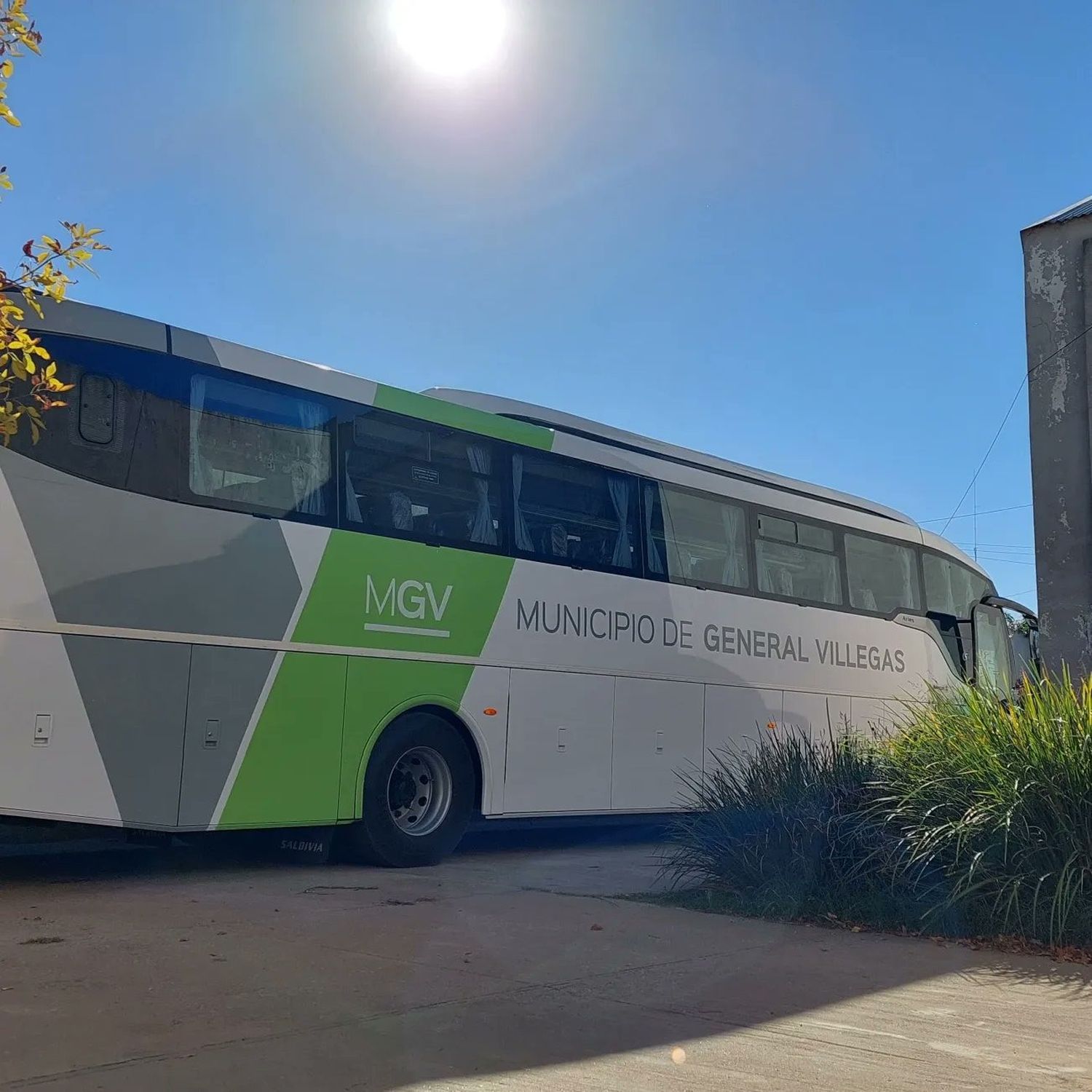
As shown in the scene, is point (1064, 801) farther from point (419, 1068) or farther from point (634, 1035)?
point (419, 1068)

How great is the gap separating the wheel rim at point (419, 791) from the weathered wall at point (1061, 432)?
6.55m

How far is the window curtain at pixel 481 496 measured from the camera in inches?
448

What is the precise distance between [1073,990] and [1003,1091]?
2126 mm

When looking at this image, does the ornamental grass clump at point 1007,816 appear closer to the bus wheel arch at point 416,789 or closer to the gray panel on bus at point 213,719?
the bus wheel arch at point 416,789

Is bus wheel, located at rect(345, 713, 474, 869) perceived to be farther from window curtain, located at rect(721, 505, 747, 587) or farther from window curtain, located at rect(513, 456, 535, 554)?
window curtain, located at rect(721, 505, 747, 587)

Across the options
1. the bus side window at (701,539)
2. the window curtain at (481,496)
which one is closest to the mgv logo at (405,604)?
the window curtain at (481,496)

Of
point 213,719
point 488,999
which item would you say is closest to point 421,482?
point 213,719

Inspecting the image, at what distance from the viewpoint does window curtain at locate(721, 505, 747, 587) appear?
1412 centimetres

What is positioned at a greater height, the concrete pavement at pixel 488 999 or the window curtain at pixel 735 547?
the window curtain at pixel 735 547

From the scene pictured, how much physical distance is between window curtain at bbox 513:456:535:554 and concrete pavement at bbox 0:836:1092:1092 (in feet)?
12.5

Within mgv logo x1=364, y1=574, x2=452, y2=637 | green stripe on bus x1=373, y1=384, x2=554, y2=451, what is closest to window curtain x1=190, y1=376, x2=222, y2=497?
mgv logo x1=364, y1=574, x2=452, y2=637

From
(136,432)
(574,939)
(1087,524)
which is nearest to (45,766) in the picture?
(136,432)

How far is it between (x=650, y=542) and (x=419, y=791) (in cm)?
393

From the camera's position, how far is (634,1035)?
5.16 m
